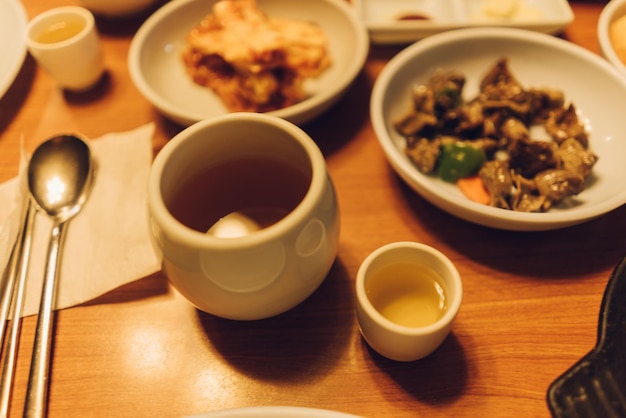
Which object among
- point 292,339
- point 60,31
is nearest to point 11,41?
point 60,31

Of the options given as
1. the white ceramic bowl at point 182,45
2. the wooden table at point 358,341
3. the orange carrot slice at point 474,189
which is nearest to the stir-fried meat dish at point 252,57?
the white ceramic bowl at point 182,45

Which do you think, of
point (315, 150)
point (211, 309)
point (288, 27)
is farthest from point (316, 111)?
point (211, 309)

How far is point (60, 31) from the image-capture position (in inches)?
46.0

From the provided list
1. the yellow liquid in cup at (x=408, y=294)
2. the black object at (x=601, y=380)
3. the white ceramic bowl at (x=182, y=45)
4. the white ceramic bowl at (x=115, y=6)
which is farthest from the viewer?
the white ceramic bowl at (x=115, y=6)

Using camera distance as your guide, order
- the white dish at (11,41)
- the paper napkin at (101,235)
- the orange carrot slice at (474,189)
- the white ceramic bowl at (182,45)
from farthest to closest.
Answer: the white dish at (11,41) < the white ceramic bowl at (182,45) < the orange carrot slice at (474,189) < the paper napkin at (101,235)

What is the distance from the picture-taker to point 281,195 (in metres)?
0.76

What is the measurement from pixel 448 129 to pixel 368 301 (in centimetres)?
52

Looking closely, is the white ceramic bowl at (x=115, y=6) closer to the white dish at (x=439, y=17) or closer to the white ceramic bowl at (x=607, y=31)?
the white dish at (x=439, y=17)

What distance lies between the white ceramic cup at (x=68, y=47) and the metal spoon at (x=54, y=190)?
231mm

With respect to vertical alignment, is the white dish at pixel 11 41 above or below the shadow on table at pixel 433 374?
above

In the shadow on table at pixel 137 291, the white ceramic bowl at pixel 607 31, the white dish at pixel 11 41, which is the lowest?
the shadow on table at pixel 137 291

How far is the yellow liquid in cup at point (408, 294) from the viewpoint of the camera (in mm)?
688

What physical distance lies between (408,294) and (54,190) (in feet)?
2.09

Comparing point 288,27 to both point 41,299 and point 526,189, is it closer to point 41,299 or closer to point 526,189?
point 526,189
